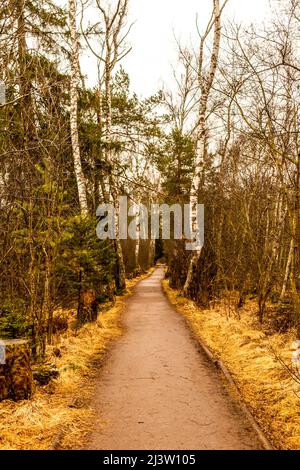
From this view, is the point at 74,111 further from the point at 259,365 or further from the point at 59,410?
the point at 59,410

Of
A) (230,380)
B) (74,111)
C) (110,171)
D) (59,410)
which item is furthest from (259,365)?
(110,171)

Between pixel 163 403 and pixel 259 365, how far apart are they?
2.47 meters

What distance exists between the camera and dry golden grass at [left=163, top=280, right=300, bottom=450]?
527cm

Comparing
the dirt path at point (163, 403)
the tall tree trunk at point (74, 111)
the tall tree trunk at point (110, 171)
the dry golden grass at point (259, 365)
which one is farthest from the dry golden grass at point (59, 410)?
the tall tree trunk at point (110, 171)

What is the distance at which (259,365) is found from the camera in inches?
299

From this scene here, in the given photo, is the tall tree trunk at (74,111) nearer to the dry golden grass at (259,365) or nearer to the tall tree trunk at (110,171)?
the tall tree trunk at (110,171)

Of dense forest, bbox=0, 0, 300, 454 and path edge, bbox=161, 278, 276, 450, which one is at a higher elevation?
dense forest, bbox=0, 0, 300, 454

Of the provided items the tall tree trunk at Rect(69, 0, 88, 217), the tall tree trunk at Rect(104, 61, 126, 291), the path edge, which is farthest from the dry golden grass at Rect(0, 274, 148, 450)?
the tall tree trunk at Rect(104, 61, 126, 291)

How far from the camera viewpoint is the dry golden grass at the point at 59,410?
474 cm

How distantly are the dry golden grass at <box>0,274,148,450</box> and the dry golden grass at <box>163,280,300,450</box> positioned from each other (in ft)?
7.83

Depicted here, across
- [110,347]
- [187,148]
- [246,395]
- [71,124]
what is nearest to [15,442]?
[246,395]

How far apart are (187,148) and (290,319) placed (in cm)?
1662

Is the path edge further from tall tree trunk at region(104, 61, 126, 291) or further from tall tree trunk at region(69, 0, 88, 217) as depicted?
tall tree trunk at region(104, 61, 126, 291)
